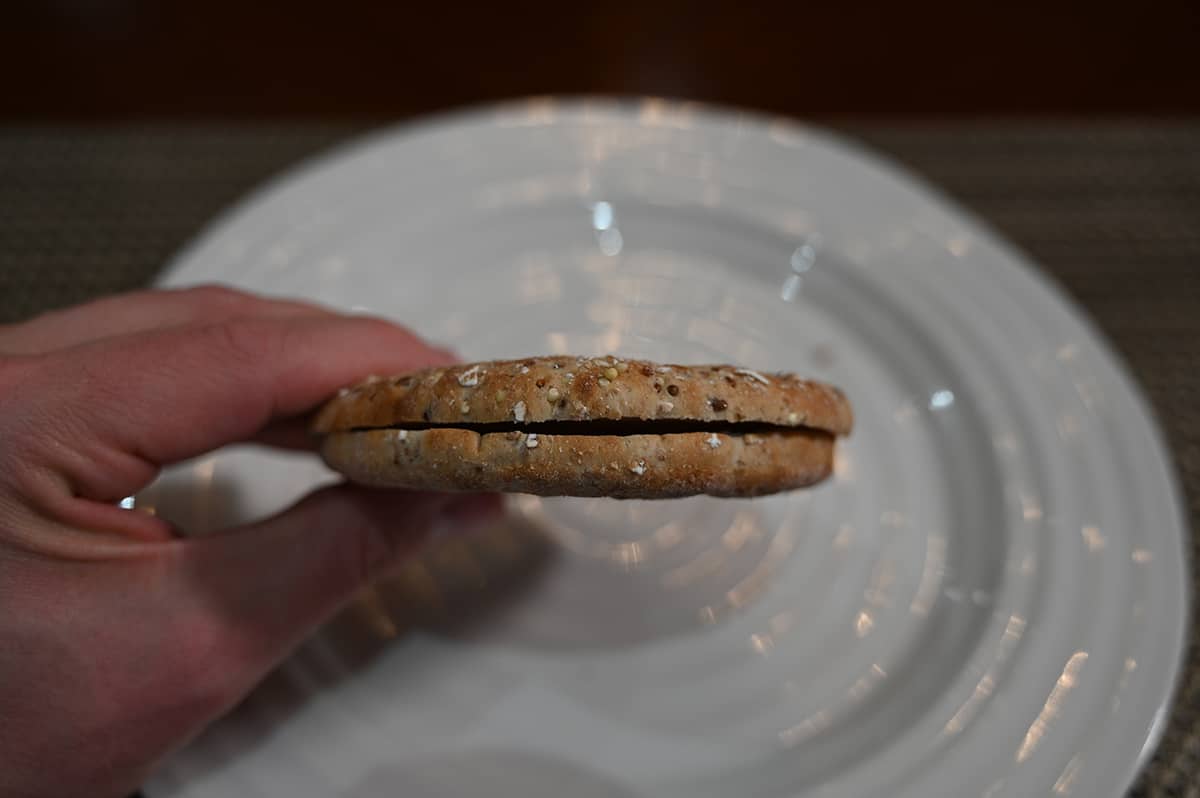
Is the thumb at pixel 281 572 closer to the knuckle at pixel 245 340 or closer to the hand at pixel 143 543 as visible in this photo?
the hand at pixel 143 543

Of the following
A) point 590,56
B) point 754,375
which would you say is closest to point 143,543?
point 754,375

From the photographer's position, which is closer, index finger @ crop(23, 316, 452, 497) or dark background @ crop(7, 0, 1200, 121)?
index finger @ crop(23, 316, 452, 497)

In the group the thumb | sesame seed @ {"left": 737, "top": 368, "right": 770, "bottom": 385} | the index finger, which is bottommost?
the thumb

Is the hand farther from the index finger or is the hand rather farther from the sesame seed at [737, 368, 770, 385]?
the sesame seed at [737, 368, 770, 385]

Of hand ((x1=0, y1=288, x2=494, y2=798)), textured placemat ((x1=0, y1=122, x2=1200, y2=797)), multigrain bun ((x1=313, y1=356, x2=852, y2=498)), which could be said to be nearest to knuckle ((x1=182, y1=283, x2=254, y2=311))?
hand ((x1=0, y1=288, x2=494, y2=798))

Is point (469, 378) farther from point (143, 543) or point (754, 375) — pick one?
point (143, 543)

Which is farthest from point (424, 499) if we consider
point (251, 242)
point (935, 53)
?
point (935, 53)
